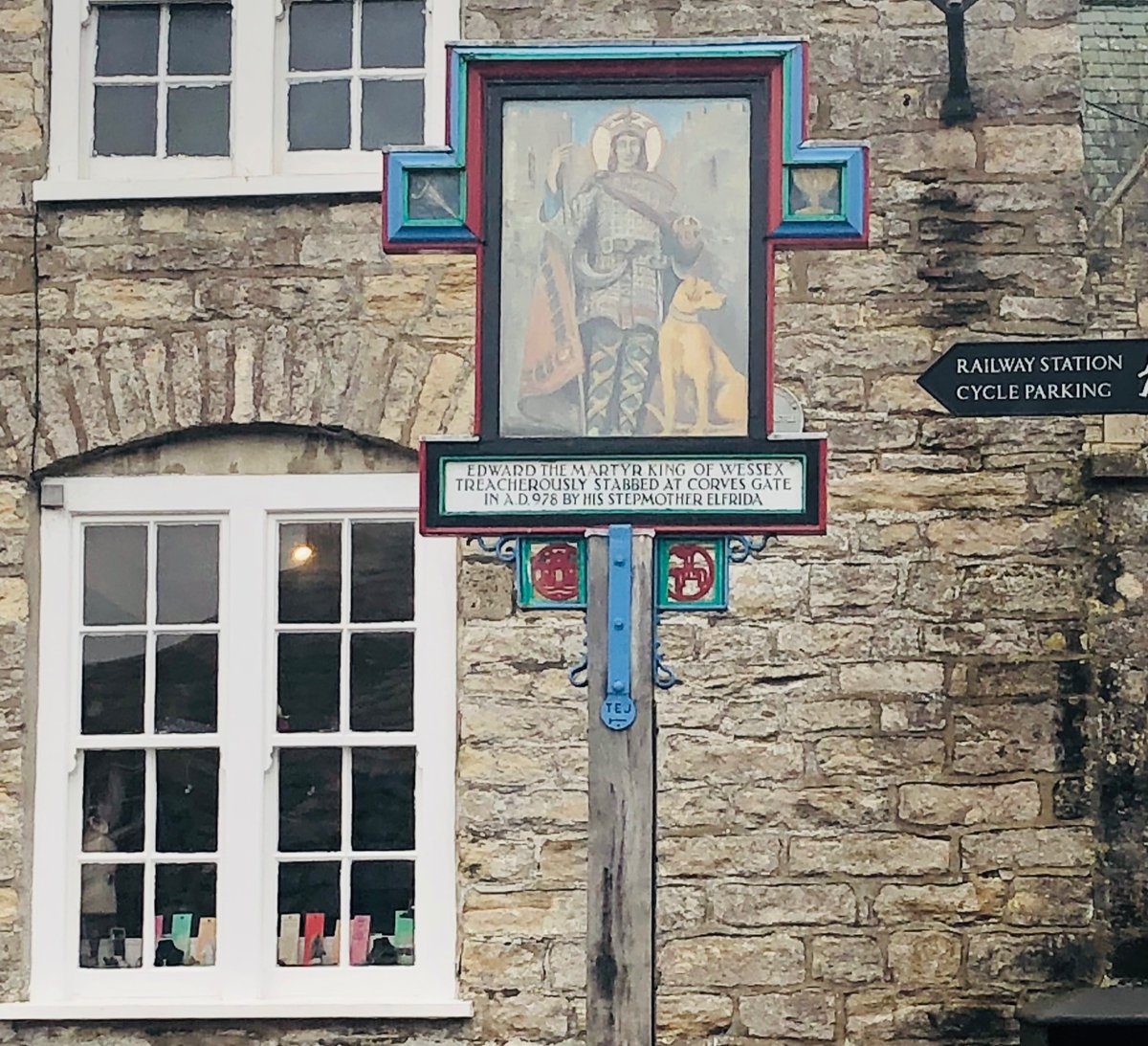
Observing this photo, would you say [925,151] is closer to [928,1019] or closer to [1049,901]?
[1049,901]

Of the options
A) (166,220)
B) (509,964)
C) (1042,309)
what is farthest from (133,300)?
(1042,309)

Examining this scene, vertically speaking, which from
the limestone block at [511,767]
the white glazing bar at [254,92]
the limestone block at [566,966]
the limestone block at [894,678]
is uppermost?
the white glazing bar at [254,92]

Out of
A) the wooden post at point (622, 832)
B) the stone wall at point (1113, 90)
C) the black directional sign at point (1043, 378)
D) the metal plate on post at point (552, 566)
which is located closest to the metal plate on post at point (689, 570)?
the wooden post at point (622, 832)

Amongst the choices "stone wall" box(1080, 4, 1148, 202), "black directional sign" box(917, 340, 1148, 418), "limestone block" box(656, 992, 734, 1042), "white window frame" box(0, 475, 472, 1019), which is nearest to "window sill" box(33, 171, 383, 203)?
"white window frame" box(0, 475, 472, 1019)

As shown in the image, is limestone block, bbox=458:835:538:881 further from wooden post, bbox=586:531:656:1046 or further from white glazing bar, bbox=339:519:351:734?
wooden post, bbox=586:531:656:1046

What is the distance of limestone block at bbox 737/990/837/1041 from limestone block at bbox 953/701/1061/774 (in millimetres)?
937

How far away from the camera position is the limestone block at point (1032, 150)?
7.38m

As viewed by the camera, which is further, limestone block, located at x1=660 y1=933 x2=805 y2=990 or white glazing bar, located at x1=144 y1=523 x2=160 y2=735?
white glazing bar, located at x1=144 y1=523 x2=160 y2=735

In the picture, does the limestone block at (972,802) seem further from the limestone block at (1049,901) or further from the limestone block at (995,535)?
the limestone block at (995,535)

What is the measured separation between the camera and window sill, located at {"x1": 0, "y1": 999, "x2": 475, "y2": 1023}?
23.3 ft

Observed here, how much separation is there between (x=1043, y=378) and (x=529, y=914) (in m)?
2.76

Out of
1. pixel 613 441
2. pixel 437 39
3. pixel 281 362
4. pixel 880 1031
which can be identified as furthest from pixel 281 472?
pixel 880 1031

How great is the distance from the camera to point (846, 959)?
7.13 meters

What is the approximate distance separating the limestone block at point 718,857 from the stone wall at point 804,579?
10 mm
